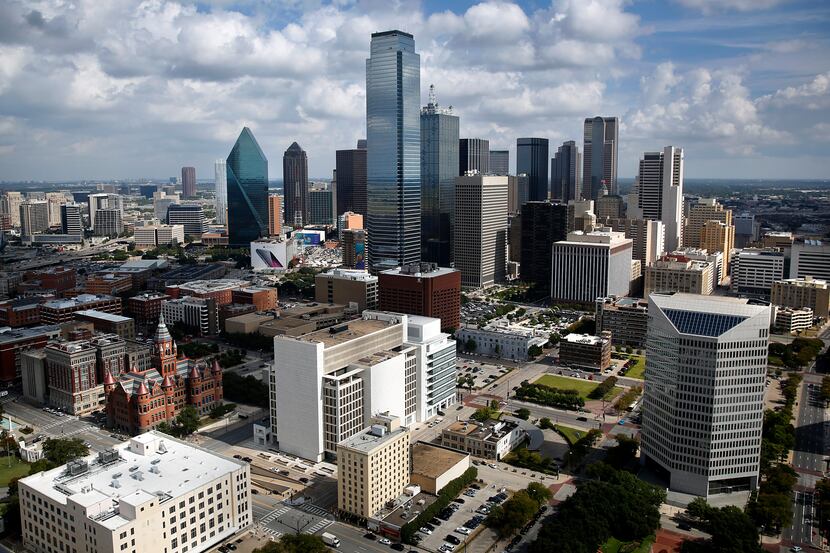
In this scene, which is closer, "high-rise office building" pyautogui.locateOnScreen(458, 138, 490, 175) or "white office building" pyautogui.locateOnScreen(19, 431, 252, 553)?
"white office building" pyautogui.locateOnScreen(19, 431, 252, 553)

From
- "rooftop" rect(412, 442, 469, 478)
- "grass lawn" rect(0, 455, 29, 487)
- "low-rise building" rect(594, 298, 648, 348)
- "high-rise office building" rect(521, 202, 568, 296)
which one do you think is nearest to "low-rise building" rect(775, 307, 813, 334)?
"low-rise building" rect(594, 298, 648, 348)

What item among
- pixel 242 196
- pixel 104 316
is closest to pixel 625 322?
pixel 104 316

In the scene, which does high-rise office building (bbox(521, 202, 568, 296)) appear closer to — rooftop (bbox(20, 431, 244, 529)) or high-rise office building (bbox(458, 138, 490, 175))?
high-rise office building (bbox(458, 138, 490, 175))

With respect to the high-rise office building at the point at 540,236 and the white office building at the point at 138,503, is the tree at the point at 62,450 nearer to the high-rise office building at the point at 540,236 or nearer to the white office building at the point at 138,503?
the white office building at the point at 138,503

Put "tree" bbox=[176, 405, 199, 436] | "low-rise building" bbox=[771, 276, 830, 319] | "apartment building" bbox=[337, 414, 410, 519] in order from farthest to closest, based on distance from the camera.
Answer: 1. "low-rise building" bbox=[771, 276, 830, 319]
2. "tree" bbox=[176, 405, 199, 436]
3. "apartment building" bbox=[337, 414, 410, 519]

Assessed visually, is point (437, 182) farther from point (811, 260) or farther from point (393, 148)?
point (811, 260)

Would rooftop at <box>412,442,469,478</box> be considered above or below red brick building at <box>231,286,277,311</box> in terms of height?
below

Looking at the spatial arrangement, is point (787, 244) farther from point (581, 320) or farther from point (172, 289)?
point (172, 289)
